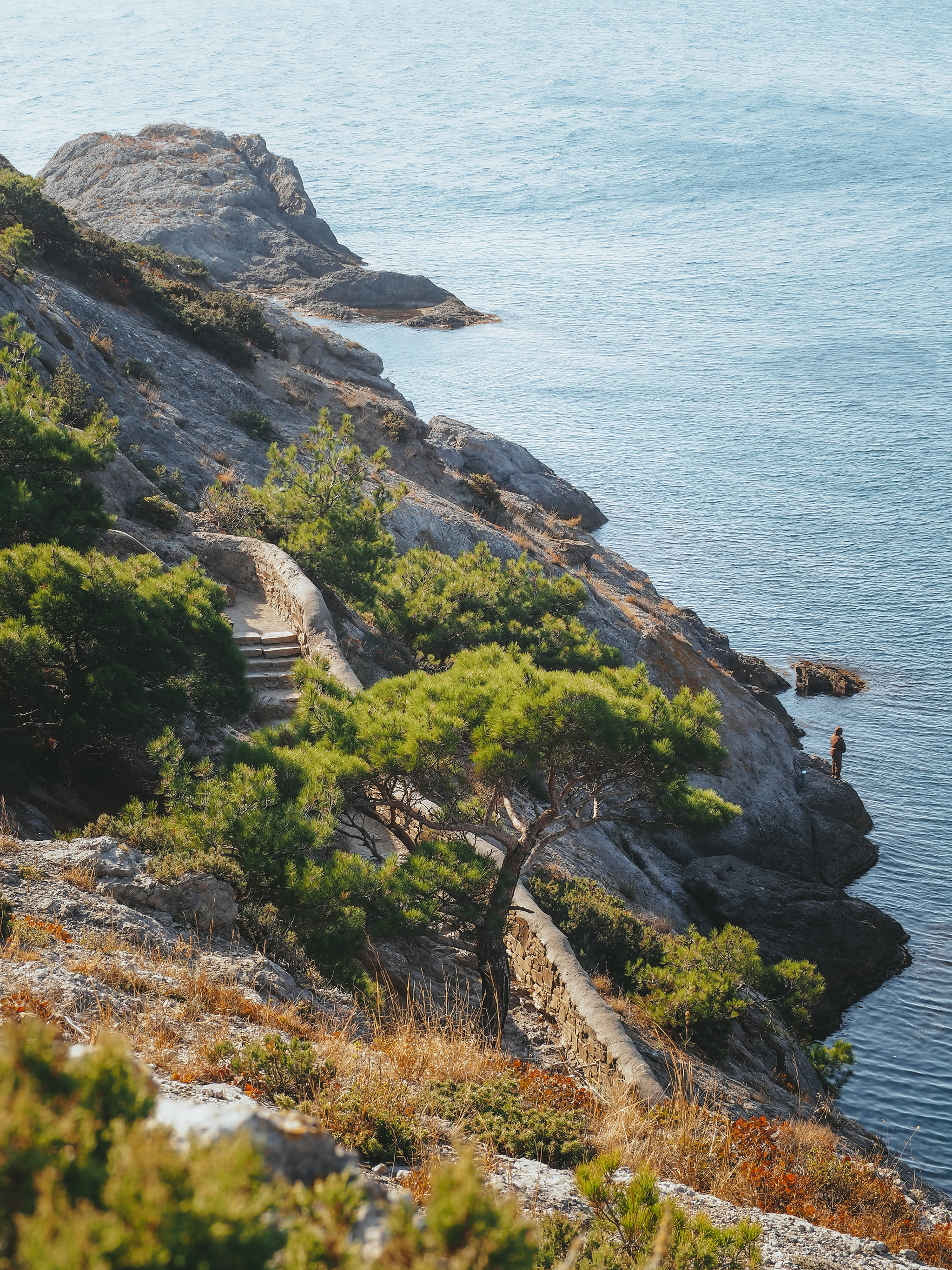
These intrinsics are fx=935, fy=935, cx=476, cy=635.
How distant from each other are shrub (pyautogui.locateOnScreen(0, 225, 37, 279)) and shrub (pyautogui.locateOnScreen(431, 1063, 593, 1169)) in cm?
2213

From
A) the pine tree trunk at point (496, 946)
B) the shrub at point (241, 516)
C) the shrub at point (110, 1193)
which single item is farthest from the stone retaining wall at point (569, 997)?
the shrub at point (241, 516)

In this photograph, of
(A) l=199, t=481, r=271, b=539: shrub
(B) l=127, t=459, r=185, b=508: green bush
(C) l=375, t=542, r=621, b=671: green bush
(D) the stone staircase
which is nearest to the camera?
(D) the stone staircase

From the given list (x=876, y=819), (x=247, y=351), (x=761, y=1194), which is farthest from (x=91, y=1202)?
(x=247, y=351)

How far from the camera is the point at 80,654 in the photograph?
31.1 ft

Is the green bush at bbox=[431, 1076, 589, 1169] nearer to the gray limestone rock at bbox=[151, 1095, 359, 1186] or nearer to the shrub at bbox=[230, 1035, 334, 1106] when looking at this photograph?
the shrub at bbox=[230, 1035, 334, 1106]

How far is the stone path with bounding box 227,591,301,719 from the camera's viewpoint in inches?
565

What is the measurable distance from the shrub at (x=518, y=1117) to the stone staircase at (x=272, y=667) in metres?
8.02

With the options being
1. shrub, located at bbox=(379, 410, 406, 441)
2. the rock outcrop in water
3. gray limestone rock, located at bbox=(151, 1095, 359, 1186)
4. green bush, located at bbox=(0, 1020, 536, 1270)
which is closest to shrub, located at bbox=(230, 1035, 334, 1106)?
gray limestone rock, located at bbox=(151, 1095, 359, 1186)

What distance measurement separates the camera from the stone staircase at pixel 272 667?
14.3m

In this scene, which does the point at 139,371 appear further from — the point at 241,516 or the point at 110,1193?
the point at 110,1193

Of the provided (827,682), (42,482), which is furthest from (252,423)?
(827,682)

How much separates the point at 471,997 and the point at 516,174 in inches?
4952

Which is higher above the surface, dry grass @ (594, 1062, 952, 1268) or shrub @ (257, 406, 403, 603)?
shrub @ (257, 406, 403, 603)

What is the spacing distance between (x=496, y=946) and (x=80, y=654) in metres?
5.48
